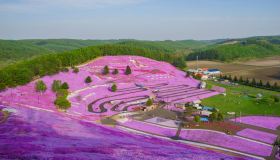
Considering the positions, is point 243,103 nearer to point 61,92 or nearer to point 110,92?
point 110,92

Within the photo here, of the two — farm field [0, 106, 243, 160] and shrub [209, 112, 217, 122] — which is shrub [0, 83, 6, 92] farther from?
shrub [209, 112, 217, 122]

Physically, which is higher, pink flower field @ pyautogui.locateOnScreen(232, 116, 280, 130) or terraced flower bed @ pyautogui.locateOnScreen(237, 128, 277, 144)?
pink flower field @ pyautogui.locateOnScreen(232, 116, 280, 130)

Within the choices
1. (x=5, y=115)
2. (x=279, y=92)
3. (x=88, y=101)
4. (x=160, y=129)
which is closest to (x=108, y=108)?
(x=88, y=101)

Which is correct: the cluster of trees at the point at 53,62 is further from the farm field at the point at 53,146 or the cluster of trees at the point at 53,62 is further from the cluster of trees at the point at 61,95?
the farm field at the point at 53,146

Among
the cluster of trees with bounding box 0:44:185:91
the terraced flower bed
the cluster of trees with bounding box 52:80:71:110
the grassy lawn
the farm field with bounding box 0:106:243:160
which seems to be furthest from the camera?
the cluster of trees with bounding box 0:44:185:91

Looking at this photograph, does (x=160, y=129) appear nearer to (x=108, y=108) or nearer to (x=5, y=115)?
(x=108, y=108)

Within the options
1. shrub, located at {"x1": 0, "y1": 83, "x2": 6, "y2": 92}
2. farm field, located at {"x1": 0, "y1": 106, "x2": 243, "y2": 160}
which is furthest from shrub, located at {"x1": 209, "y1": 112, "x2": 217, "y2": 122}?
shrub, located at {"x1": 0, "y1": 83, "x2": 6, "y2": 92}

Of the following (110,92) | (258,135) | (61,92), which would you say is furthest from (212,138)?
(110,92)
